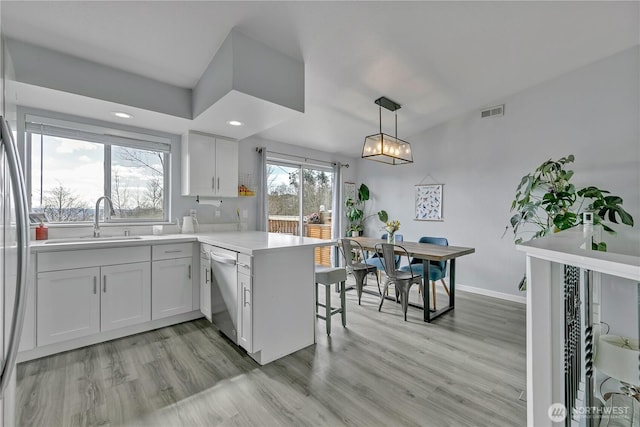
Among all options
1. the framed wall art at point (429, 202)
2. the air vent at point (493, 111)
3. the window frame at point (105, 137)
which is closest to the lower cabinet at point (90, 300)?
the window frame at point (105, 137)

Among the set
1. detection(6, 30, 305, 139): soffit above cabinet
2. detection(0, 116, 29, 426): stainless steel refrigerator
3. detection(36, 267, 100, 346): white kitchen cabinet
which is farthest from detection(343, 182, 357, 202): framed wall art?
detection(0, 116, 29, 426): stainless steel refrigerator

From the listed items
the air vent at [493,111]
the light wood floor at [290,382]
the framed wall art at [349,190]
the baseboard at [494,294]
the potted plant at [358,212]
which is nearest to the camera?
the light wood floor at [290,382]

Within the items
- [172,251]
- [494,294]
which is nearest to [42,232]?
[172,251]

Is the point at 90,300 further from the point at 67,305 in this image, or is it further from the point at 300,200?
the point at 300,200

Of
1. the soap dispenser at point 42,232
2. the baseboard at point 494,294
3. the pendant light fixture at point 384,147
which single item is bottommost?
the baseboard at point 494,294

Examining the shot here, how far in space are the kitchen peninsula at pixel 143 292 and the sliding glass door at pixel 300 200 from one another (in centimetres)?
196

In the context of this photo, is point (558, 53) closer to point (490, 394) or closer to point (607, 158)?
point (607, 158)

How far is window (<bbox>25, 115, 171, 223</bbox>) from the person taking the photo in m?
2.66

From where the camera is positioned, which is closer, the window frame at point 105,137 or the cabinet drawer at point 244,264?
the cabinet drawer at point 244,264

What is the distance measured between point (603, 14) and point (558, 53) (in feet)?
1.66

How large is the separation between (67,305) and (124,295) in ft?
1.25

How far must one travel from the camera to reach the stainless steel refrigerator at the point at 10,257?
86 cm

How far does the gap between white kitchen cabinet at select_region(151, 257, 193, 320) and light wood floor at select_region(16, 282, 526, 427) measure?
0.22 metres

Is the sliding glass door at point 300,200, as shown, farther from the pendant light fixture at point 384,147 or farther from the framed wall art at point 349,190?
the pendant light fixture at point 384,147
